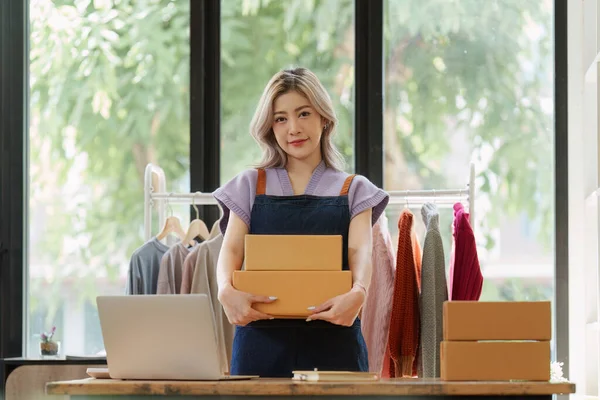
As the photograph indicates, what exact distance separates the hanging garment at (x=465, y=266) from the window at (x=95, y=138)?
1.32m

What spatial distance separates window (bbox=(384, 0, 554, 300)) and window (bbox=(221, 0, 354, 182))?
8.7 inches

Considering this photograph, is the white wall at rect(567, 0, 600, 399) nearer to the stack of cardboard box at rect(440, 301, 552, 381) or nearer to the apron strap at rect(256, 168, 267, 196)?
the apron strap at rect(256, 168, 267, 196)

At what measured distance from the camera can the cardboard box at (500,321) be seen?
2.08m

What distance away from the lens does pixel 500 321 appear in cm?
209

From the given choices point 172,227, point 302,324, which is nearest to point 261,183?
point 302,324

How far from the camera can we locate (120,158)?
4230mm

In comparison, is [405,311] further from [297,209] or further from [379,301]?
[297,209]

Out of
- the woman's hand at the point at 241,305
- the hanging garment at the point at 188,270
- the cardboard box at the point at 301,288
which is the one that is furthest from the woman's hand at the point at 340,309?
the hanging garment at the point at 188,270

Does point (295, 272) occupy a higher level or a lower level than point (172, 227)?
lower

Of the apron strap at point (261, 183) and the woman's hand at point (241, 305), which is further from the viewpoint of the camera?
the apron strap at point (261, 183)

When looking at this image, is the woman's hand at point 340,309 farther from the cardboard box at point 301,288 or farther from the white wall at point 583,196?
the white wall at point 583,196

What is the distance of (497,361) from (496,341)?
5 cm

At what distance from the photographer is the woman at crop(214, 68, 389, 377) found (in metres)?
2.56

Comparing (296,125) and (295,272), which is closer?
(295,272)
